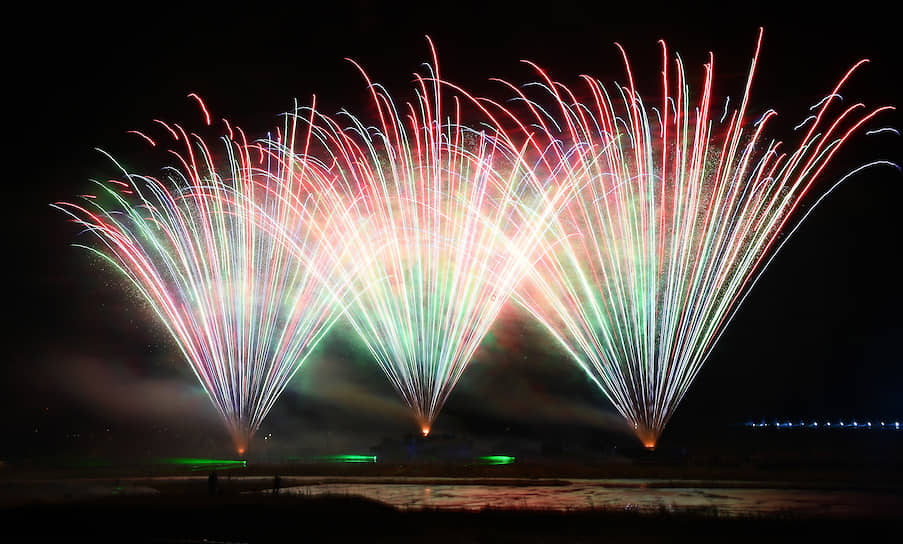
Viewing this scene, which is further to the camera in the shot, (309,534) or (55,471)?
(55,471)

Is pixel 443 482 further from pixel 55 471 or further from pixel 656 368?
pixel 55 471

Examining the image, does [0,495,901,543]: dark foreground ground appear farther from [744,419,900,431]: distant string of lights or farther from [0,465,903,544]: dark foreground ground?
[744,419,900,431]: distant string of lights

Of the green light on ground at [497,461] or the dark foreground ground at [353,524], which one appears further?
the green light on ground at [497,461]

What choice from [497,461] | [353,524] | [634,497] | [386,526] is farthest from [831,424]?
[353,524]

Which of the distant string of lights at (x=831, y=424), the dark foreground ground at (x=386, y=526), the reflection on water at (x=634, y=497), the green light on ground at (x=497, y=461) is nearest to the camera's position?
the dark foreground ground at (x=386, y=526)

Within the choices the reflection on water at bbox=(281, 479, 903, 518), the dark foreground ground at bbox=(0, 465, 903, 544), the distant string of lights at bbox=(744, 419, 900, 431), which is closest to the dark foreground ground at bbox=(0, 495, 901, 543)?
the dark foreground ground at bbox=(0, 465, 903, 544)

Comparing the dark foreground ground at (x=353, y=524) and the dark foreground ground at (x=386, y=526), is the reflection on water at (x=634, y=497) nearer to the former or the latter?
the dark foreground ground at (x=353, y=524)

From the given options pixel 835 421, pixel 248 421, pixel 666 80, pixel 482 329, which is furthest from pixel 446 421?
pixel 835 421

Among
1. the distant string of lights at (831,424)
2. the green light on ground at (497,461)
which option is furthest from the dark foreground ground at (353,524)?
the distant string of lights at (831,424)

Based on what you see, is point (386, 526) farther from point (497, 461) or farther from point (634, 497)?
point (497, 461)
